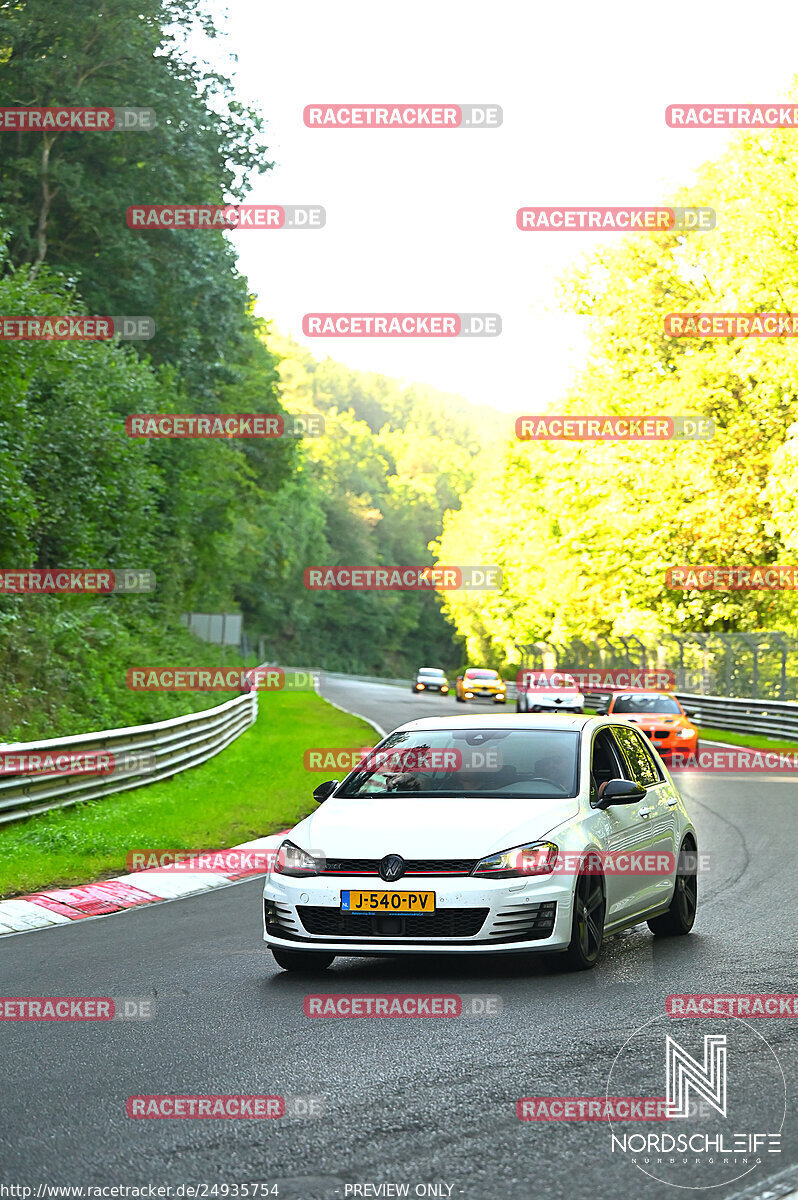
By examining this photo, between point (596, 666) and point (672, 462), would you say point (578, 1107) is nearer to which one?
point (672, 462)

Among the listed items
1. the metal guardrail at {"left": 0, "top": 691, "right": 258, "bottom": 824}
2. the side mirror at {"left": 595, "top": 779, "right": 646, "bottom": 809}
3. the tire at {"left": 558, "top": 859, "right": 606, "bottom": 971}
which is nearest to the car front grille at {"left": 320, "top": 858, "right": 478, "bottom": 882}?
the tire at {"left": 558, "top": 859, "right": 606, "bottom": 971}

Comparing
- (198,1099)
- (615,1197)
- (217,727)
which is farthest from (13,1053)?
(217,727)

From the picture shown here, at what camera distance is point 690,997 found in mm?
7906

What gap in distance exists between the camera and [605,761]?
9922 mm

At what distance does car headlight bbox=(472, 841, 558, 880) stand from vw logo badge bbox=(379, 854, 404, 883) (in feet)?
1.33

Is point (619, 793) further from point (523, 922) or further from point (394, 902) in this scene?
point (394, 902)

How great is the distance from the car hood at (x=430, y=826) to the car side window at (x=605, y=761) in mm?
659

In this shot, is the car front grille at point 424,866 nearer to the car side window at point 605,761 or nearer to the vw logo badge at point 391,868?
the vw logo badge at point 391,868

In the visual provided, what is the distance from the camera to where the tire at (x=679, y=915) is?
10094mm

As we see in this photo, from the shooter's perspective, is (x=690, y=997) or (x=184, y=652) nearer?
(x=690, y=997)

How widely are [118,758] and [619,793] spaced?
10305 millimetres

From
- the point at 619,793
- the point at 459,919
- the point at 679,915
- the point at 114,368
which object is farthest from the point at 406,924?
the point at 114,368

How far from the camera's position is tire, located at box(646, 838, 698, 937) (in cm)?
1009

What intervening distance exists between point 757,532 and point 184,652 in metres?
16.0
